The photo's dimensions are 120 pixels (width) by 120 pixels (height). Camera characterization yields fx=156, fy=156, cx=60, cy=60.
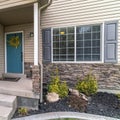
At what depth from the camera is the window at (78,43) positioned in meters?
5.74

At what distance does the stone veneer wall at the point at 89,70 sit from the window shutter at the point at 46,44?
31 cm

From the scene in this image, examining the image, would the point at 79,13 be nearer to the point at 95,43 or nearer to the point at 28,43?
the point at 95,43

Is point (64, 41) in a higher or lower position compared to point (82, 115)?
higher

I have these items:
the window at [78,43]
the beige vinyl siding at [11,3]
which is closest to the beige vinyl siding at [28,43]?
the window at [78,43]

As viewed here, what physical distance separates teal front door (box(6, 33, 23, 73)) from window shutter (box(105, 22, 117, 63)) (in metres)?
4.08

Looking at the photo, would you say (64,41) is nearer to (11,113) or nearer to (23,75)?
(23,75)

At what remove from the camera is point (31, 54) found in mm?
7254

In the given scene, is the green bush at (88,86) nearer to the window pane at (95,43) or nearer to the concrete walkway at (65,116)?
the window pane at (95,43)

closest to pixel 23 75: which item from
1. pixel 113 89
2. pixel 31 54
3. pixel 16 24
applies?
pixel 31 54

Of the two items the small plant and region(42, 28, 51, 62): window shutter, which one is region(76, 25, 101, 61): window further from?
the small plant

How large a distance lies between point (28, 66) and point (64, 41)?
7.10ft

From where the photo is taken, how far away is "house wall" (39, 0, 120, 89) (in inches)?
213

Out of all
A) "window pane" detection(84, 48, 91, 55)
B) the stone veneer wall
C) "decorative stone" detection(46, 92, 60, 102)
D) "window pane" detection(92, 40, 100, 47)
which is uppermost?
"window pane" detection(92, 40, 100, 47)

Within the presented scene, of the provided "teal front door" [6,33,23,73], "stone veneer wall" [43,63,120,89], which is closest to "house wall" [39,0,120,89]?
"stone veneer wall" [43,63,120,89]
